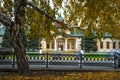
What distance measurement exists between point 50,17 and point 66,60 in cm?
519

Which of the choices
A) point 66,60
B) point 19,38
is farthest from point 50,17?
point 66,60

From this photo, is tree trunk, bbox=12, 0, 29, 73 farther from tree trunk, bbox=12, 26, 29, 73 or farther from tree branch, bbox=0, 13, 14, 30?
tree branch, bbox=0, 13, 14, 30

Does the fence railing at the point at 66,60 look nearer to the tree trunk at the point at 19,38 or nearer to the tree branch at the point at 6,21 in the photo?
the tree trunk at the point at 19,38

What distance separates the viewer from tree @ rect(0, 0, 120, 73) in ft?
43.7

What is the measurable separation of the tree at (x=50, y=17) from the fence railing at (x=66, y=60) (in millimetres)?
2714

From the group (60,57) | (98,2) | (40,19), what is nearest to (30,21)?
(40,19)

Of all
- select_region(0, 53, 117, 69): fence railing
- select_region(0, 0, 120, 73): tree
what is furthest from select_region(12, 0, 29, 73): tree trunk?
select_region(0, 53, 117, 69): fence railing

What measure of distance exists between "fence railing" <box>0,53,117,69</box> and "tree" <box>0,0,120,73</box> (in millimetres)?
2714

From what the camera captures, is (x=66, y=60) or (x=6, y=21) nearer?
(x=6, y=21)

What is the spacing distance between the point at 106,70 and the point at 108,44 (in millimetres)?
72611

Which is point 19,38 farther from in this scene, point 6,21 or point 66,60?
point 66,60

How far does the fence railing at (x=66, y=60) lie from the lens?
20031 millimetres

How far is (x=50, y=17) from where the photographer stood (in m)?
16.3

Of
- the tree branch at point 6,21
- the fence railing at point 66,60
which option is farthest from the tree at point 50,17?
the fence railing at point 66,60
